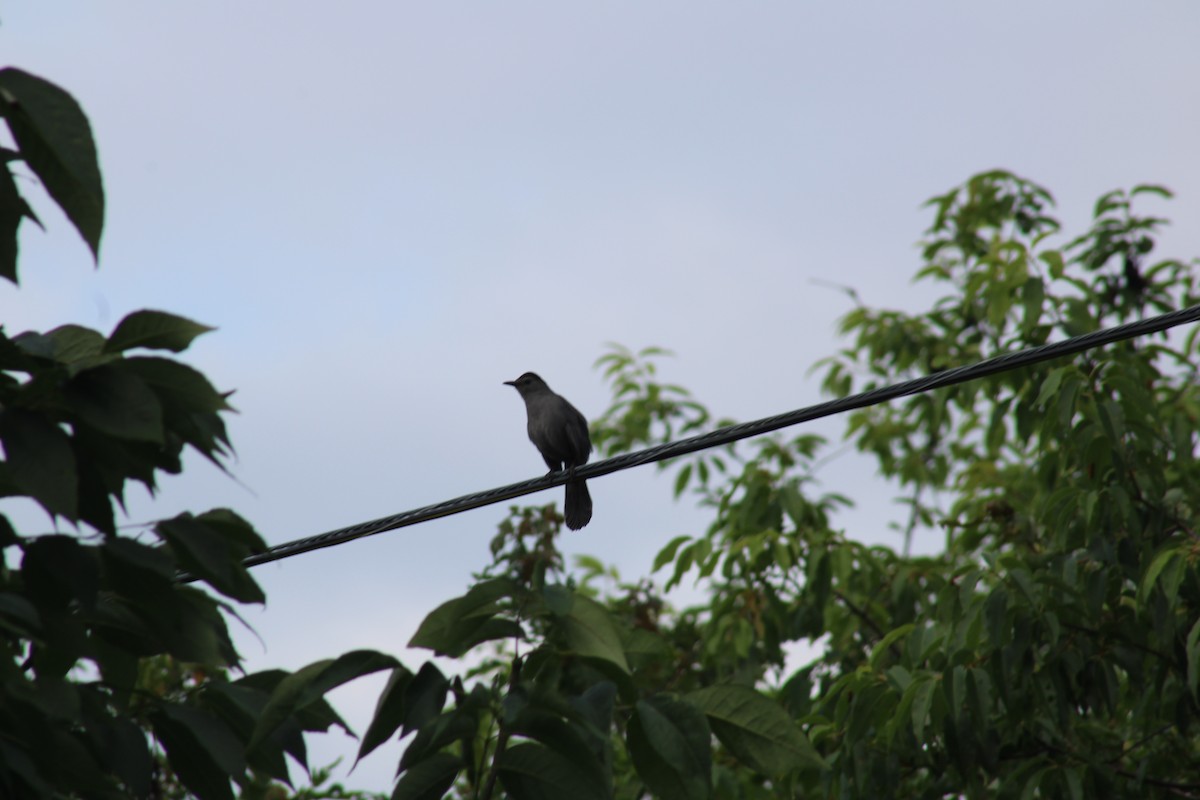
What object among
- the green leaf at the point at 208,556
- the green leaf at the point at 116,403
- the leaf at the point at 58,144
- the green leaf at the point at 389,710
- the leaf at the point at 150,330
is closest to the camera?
the leaf at the point at 58,144

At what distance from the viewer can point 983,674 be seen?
5.61 metres

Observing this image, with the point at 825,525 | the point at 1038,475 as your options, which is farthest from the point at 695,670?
the point at 1038,475

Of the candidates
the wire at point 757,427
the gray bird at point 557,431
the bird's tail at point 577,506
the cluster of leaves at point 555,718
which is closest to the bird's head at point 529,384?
the gray bird at point 557,431

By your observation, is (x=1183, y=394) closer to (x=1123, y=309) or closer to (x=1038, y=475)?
(x=1123, y=309)

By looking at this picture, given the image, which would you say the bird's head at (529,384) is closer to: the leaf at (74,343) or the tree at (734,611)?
the tree at (734,611)

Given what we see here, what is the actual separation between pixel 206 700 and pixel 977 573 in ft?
12.4

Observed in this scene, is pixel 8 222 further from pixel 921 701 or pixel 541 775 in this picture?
pixel 921 701

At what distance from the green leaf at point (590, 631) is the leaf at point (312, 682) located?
1.24 ft

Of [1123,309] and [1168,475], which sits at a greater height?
[1123,309]

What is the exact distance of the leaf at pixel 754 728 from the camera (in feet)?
9.25

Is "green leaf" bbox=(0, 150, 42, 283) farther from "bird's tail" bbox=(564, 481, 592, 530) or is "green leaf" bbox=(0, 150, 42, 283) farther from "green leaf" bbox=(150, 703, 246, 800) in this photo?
"bird's tail" bbox=(564, 481, 592, 530)

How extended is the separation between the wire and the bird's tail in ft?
9.59

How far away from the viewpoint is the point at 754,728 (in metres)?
2.89

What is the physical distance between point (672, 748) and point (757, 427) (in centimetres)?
209
